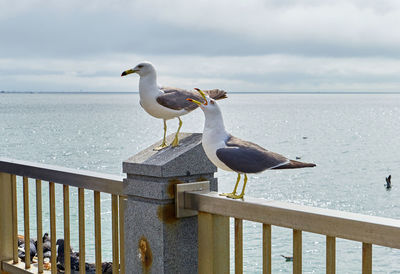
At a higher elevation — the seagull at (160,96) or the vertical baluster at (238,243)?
the seagull at (160,96)

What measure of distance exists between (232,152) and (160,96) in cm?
75

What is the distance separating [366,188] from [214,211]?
26830 millimetres

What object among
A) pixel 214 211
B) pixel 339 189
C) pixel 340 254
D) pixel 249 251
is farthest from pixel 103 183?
pixel 339 189

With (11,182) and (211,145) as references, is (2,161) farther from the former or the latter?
(211,145)

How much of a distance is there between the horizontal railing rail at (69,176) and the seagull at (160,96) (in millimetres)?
412

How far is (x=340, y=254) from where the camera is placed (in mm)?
15906

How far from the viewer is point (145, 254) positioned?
3.16m

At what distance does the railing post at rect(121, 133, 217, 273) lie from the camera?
9.95 ft

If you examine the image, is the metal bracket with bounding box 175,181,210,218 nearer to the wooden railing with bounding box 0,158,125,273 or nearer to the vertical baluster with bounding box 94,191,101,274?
the wooden railing with bounding box 0,158,125,273

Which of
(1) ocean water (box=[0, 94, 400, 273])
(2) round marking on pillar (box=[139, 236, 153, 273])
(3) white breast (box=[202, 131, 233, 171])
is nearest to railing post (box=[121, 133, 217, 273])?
(2) round marking on pillar (box=[139, 236, 153, 273])

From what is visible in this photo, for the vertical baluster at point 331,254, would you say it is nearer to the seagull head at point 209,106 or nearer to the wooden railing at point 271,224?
the wooden railing at point 271,224

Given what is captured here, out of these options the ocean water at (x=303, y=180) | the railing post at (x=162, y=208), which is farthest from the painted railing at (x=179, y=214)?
the ocean water at (x=303, y=180)

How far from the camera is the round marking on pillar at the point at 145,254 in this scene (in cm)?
313

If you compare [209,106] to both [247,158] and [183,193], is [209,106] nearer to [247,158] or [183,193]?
[247,158]
